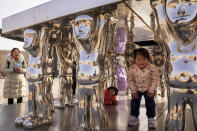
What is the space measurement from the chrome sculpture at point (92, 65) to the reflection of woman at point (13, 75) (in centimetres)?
166

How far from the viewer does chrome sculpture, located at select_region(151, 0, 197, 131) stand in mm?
597

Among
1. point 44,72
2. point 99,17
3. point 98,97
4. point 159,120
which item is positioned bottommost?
point 159,120

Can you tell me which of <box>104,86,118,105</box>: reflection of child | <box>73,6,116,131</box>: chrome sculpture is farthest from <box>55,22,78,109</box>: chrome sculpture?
<box>73,6,116,131</box>: chrome sculpture

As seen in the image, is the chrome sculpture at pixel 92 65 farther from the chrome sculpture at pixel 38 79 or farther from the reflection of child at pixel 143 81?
the reflection of child at pixel 143 81

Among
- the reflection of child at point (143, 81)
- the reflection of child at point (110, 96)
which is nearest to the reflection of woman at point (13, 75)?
the reflection of child at point (110, 96)

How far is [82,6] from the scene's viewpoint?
82 centimetres

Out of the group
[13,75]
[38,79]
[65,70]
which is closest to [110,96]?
[65,70]

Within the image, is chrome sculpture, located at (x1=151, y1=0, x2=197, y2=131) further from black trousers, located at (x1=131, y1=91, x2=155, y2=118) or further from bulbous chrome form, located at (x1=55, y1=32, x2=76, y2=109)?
bulbous chrome form, located at (x1=55, y1=32, x2=76, y2=109)

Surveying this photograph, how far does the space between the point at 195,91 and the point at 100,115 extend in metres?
0.44

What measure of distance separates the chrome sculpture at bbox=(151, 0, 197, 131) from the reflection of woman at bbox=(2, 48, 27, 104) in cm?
204

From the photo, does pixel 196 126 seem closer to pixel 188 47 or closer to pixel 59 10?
pixel 188 47

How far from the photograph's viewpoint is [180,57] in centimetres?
62

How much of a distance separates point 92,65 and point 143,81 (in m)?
0.52

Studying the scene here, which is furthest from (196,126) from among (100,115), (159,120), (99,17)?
(159,120)
